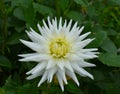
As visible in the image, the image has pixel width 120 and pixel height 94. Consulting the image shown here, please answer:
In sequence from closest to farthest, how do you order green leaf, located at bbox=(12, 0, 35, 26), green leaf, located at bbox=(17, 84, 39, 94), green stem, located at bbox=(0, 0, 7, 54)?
green leaf, located at bbox=(17, 84, 39, 94)
green leaf, located at bbox=(12, 0, 35, 26)
green stem, located at bbox=(0, 0, 7, 54)

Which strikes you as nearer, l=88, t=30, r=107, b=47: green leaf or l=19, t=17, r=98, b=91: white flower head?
l=19, t=17, r=98, b=91: white flower head

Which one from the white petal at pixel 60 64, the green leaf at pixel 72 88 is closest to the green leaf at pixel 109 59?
the green leaf at pixel 72 88

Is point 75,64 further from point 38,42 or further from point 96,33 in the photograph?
point 96,33

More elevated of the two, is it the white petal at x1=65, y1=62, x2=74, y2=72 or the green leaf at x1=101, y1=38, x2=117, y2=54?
the green leaf at x1=101, y1=38, x2=117, y2=54

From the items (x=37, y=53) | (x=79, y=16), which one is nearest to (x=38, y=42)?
(x=37, y=53)

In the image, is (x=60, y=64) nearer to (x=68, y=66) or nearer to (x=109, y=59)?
(x=68, y=66)

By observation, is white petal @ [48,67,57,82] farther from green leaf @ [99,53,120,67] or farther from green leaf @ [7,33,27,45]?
green leaf @ [7,33,27,45]

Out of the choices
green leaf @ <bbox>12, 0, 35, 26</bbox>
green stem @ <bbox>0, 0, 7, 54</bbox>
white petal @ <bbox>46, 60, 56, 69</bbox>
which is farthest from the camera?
green stem @ <bbox>0, 0, 7, 54</bbox>

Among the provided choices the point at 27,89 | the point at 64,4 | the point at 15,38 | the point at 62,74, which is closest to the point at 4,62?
the point at 15,38

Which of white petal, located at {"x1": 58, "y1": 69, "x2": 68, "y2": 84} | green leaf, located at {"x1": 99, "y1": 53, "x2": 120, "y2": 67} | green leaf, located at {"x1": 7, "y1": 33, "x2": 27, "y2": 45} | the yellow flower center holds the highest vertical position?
green leaf, located at {"x1": 7, "y1": 33, "x2": 27, "y2": 45}

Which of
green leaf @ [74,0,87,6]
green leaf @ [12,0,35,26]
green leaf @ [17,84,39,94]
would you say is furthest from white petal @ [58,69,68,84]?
green leaf @ [74,0,87,6]
